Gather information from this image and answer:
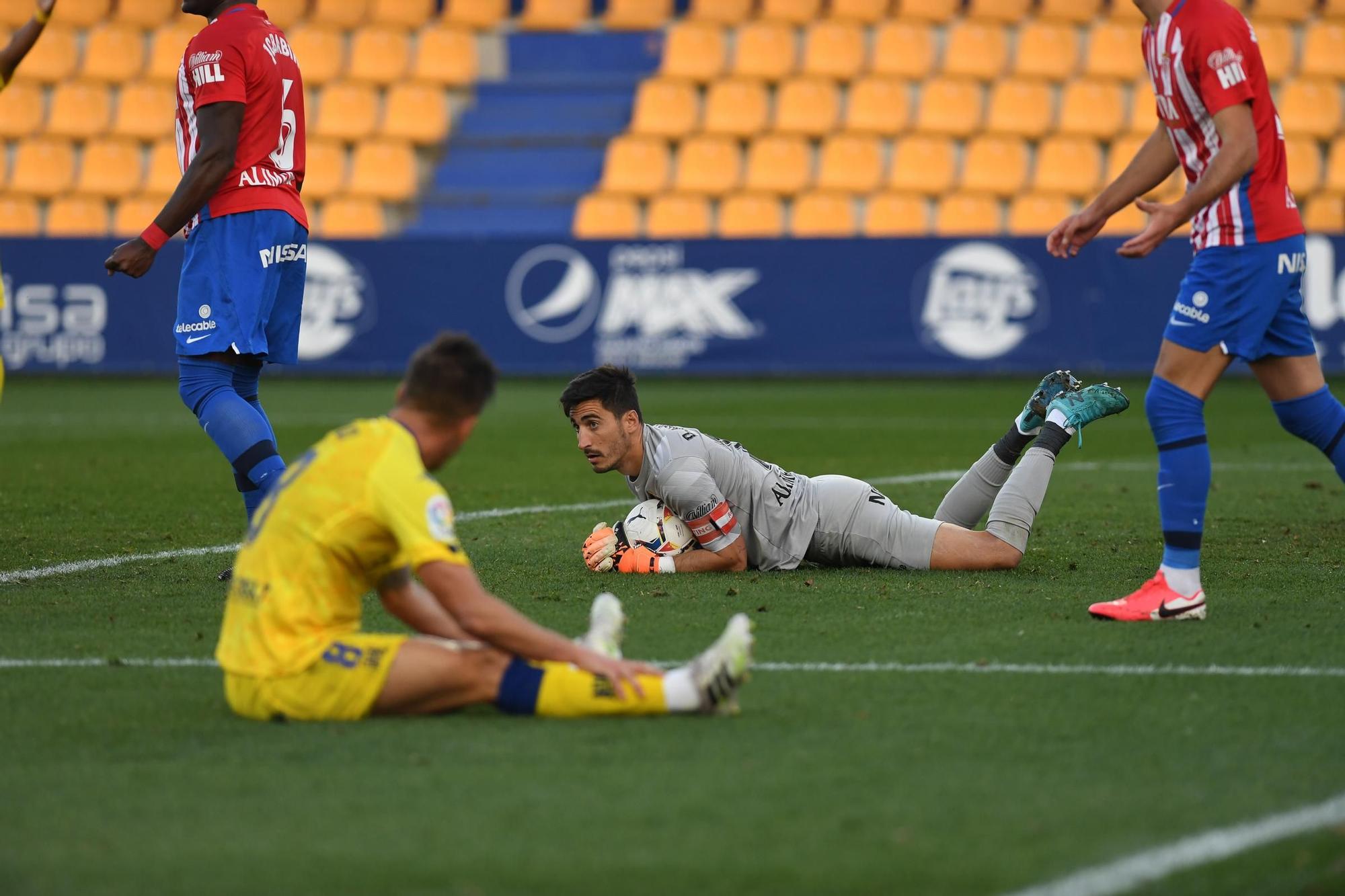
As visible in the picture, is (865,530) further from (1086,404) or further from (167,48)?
(167,48)

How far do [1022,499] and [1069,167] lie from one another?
13.6m

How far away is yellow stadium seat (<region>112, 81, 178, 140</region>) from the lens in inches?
848

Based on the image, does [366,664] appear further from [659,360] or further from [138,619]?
[659,360]

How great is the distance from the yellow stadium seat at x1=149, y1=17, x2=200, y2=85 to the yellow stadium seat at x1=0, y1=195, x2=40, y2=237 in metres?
2.42

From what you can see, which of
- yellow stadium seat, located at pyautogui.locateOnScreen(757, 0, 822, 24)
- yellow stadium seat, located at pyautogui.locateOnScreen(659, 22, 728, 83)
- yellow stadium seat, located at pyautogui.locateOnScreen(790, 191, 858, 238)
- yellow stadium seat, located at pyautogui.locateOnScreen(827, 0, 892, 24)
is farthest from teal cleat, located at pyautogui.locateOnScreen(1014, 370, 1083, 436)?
yellow stadium seat, located at pyautogui.locateOnScreen(757, 0, 822, 24)

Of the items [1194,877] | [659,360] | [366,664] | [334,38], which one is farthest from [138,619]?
[334,38]

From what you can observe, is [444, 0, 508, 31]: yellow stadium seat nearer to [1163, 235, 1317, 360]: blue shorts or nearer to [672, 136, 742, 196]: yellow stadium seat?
[672, 136, 742, 196]: yellow stadium seat

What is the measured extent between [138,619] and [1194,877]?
3.58 metres

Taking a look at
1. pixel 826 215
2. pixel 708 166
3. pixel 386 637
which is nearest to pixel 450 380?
pixel 386 637

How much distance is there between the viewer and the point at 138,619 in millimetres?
5293

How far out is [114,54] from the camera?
2236 centimetres

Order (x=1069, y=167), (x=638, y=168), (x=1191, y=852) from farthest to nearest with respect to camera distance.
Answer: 1. (x=638, y=168)
2. (x=1069, y=167)
3. (x=1191, y=852)

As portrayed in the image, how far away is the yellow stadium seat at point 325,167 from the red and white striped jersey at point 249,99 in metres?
14.7

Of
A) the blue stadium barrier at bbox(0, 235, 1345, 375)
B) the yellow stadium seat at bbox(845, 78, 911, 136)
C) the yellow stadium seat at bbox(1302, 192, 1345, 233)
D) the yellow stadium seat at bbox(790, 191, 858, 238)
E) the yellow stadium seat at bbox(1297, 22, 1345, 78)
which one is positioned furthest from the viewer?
the yellow stadium seat at bbox(845, 78, 911, 136)
